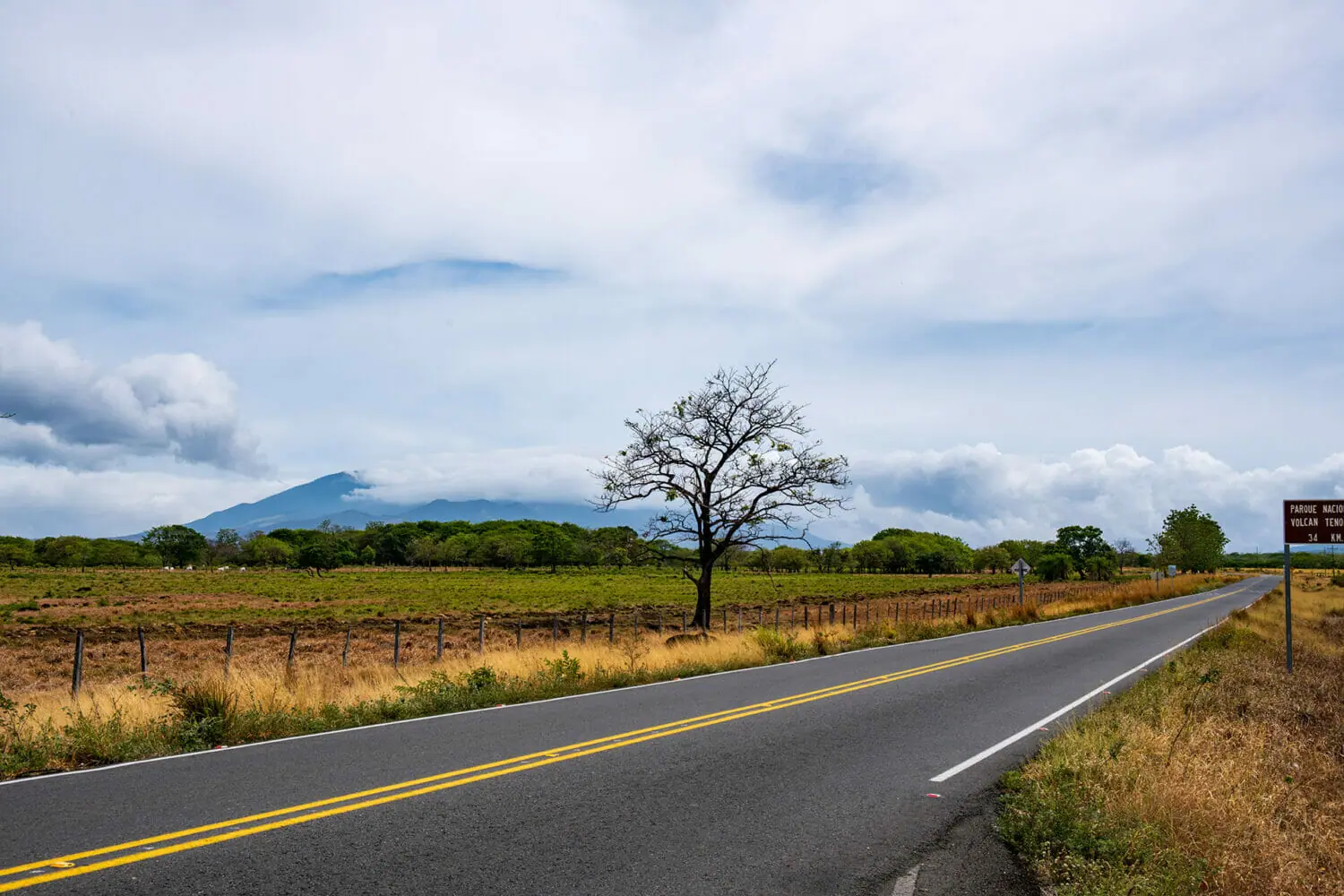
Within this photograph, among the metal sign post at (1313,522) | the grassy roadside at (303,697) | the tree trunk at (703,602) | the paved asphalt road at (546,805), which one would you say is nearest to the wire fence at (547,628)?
the tree trunk at (703,602)

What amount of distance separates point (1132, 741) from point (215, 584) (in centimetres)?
8747

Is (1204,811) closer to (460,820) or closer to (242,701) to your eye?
(460,820)

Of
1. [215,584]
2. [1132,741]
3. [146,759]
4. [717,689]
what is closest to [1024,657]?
[717,689]

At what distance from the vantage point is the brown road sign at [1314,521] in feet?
49.0

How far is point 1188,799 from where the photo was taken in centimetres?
686

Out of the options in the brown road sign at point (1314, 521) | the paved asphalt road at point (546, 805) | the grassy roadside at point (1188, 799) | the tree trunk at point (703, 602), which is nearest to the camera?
the paved asphalt road at point (546, 805)

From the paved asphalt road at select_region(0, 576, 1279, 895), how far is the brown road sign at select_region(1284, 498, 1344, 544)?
6.65m

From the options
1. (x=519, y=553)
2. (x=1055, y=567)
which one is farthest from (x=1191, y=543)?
(x=519, y=553)

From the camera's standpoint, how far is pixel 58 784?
25.8 feet

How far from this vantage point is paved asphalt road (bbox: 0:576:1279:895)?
555 cm

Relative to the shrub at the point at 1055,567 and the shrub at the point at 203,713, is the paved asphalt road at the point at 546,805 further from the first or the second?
the shrub at the point at 1055,567

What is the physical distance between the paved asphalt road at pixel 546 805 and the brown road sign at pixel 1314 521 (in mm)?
6646

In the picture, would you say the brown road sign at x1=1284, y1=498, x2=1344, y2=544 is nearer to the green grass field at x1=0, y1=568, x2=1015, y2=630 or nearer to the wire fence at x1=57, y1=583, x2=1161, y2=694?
the wire fence at x1=57, y1=583, x2=1161, y2=694

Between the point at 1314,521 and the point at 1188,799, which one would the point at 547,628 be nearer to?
the point at 1314,521
